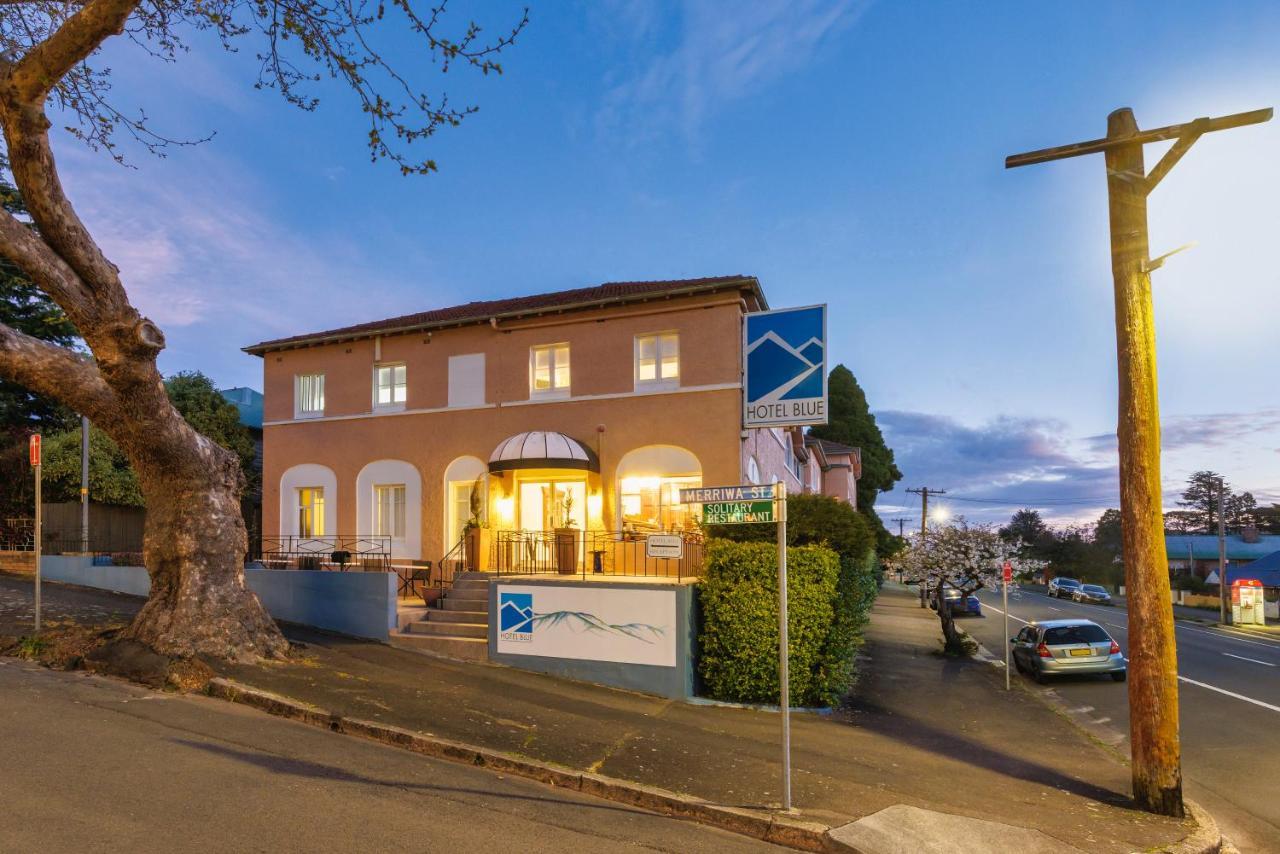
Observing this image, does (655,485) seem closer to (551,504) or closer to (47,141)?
(551,504)

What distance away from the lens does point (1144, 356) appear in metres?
8.18

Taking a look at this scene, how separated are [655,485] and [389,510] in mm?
6969

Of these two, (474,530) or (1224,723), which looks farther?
(474,530)

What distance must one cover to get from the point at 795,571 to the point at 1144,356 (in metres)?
5.38

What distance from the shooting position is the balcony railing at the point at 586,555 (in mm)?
14617

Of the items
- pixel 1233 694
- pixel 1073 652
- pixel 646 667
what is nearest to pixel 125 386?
pixel 646 667

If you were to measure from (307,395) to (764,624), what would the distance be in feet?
47.8

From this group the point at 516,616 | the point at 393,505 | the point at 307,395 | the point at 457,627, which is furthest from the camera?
the point at 307,395

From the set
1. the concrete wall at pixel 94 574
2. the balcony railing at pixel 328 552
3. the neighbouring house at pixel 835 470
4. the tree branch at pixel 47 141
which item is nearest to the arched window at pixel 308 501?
the balcony railing at pixel 328 552

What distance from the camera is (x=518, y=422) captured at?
732 inches

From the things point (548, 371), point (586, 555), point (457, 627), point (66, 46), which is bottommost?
point (457, 627)

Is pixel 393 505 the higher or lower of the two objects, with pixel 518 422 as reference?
lower

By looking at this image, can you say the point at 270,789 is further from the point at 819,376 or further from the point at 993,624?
the point at 993,624

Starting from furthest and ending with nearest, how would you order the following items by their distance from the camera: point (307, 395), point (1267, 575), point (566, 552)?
point (1267, 575) < point (307, 395) < point (566, 552)
